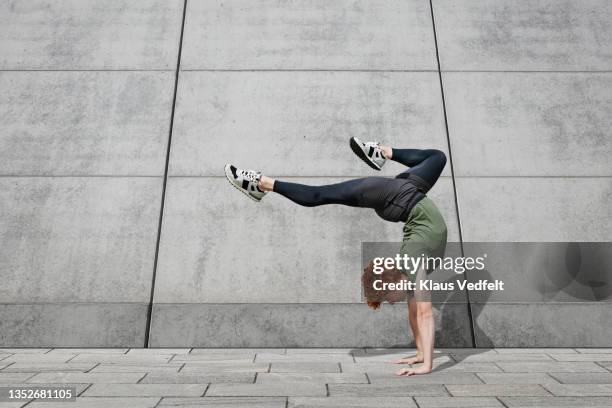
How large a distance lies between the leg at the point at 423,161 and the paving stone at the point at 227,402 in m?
2.01

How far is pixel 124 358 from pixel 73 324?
0.87 m

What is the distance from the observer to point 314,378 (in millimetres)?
3119

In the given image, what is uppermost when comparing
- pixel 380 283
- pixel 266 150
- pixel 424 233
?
pixel 266 150

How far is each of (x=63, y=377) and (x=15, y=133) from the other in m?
3.30

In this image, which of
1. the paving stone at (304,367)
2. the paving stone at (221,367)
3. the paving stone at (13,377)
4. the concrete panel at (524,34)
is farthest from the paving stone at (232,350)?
the concrete panel at (524,34)

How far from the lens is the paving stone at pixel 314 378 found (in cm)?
303

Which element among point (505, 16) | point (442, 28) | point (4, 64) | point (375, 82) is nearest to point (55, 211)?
point (4, 64)

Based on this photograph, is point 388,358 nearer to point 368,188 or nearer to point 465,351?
point 465,351

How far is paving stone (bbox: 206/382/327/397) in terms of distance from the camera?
107 inches

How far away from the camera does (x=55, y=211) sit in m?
4.82

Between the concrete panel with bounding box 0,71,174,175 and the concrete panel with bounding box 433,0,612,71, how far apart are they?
3.57 meters

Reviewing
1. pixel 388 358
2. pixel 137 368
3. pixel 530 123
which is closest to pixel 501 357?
pixel 388 358

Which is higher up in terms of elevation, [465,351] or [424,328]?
[424,328]

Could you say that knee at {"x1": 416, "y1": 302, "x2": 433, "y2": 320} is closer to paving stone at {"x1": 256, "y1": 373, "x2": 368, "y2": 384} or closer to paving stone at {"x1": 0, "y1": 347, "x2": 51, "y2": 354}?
paving stone at {"x1": 256, "y1": 373, "x2": 368, "y2": 384}
